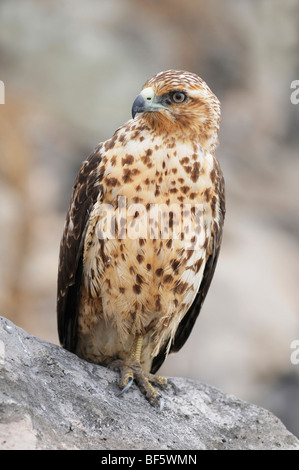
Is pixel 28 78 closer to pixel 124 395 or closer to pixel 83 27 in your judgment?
pixel 83 27

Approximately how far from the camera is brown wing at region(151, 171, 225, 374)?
4597 mm

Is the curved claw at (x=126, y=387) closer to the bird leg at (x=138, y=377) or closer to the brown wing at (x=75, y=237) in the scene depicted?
the bird leg at (x=138, y=377)

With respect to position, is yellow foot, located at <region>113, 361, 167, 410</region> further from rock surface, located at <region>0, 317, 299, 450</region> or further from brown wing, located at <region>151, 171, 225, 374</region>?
brown wing, located at <region>151, 171, 225, 374</region>

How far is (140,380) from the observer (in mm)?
4453

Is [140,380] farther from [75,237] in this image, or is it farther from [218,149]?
[218,149]

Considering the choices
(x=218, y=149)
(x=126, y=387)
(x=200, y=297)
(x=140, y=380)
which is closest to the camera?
(x=126, y=387)

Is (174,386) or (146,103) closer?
(146,103)

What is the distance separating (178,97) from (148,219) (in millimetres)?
733

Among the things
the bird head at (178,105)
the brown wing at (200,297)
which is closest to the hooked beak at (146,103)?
the bird head at (178,105)

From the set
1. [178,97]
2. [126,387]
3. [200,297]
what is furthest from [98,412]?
[178,97]

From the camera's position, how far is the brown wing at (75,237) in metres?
4.34

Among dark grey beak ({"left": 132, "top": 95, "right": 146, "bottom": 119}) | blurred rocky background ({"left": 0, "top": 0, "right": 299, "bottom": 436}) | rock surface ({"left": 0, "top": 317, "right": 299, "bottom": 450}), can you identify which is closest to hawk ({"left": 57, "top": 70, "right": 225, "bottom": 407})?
dark grey beak ({"left": 132, "top": 95, "right": 146, "bottom": 119})

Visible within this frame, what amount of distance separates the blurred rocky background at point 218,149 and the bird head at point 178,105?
5.52 m

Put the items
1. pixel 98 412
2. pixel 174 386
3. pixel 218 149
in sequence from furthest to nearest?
pixel 218 149 → pixel 174 386 → pixel 98 412
